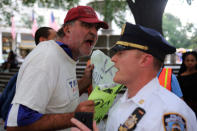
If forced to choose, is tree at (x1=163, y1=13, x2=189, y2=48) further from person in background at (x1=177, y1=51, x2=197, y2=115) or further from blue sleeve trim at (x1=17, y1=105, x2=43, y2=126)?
blue sleeve trim at (x1=17, y1=105, x2=43, y2=126)

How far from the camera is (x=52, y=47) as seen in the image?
1.87 metres

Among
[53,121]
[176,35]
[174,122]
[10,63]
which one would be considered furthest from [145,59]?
[176,35]

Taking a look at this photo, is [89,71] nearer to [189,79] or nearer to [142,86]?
[142,86]

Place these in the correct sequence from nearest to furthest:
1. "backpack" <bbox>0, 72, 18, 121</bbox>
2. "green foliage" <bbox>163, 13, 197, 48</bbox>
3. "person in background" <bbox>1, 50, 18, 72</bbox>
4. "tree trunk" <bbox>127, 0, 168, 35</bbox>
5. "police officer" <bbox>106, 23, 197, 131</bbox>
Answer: "police officer" <bbox>106, 23, 197, 131</bbox>
"backpack" <bbox>0, 72, 18, 121</bbox>
"tree trunk" <bbox>127, 0, 168, 35</bbox>
"person in background" <bbox>1, 50, 18, 72</bbox>
"green foliage" <bbox>163, 13, 197, 48</bbox>

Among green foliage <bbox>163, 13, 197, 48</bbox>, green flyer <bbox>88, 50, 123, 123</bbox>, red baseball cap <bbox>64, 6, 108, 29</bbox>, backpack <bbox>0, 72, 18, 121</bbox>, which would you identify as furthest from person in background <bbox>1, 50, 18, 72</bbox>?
green foliage <bbox>163, 13, 197, 48</bbox>

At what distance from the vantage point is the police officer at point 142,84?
1.36m

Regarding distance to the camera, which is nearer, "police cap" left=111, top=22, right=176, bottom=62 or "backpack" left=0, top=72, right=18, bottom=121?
"police cap" left=111, top=22, right=176, bottom=62

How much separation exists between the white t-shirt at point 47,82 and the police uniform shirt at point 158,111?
53 centimetres

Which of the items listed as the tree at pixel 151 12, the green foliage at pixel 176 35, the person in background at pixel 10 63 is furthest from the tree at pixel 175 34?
the tree at pixel 151 12

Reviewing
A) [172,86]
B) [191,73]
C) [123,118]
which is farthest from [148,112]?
[191,73]

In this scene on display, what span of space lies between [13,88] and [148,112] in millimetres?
1804

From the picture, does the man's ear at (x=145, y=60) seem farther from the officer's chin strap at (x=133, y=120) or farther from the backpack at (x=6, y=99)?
the backpack at (x=6, y=99)

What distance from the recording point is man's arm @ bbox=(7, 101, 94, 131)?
1.55 m

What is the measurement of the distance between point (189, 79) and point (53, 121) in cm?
381
